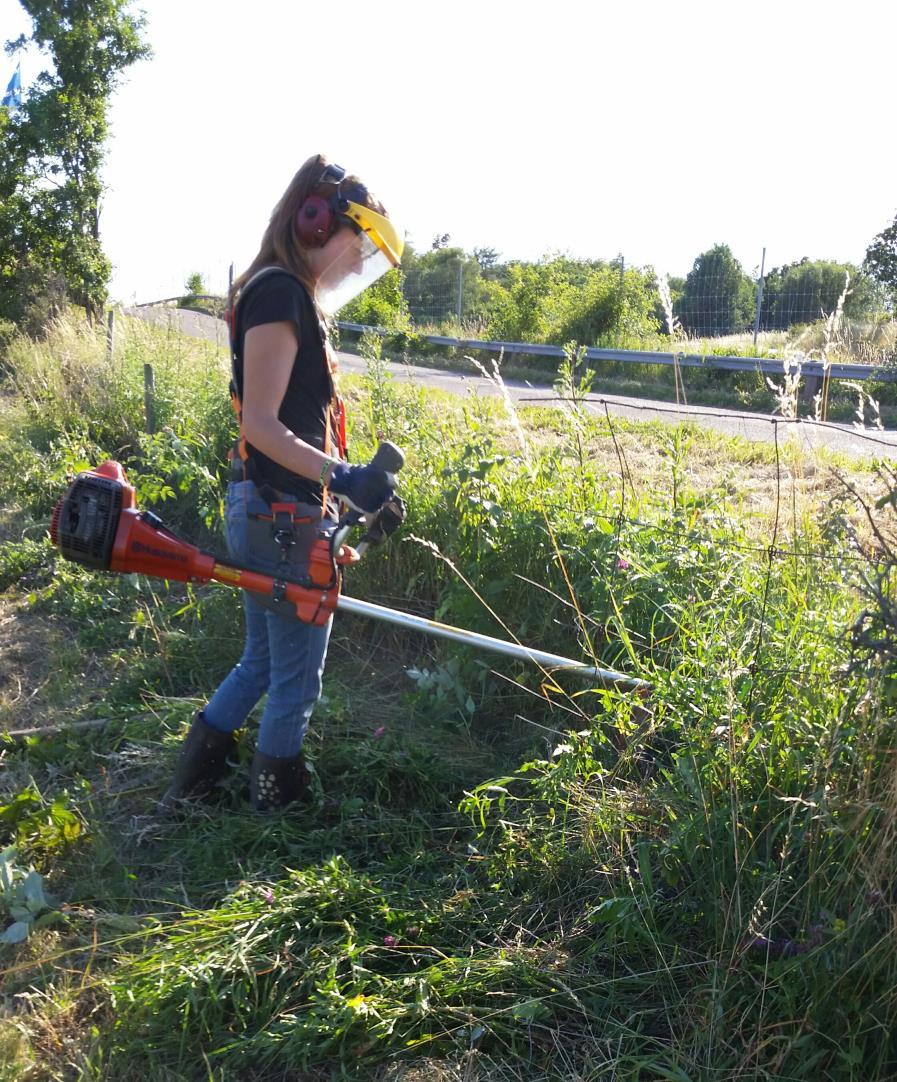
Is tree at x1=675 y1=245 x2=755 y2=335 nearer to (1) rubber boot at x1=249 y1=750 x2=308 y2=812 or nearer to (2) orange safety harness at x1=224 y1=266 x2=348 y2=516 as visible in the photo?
(2) orange safety harness at x1=224 y1=266 x2=348 y2=516

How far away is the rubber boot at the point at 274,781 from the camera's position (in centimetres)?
293

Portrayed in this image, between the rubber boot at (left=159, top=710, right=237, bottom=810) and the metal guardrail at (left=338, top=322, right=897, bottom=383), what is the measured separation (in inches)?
127

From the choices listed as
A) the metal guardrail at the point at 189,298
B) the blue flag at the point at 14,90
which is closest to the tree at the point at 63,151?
the blue flag at the point at 14,90

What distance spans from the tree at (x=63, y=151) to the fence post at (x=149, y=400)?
11.2 m

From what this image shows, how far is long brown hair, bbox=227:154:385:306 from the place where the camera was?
2.59 meters

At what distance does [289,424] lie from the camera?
8.81 ft

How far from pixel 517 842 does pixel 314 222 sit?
1.76 metres

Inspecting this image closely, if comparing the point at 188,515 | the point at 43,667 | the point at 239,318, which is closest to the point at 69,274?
the point at 188,515

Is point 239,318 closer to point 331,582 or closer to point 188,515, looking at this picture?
point 331,582

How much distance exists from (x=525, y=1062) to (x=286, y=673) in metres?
1.23

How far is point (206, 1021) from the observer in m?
2.18

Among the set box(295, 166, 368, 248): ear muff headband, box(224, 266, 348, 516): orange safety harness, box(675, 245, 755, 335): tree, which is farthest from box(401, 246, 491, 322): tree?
box(295, 166, 368, 248): ear muff headband

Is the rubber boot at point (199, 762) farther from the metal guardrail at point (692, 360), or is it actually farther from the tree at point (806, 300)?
the tree at point (806, 300)

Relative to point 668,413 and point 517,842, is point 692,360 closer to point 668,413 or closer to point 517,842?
point 668,413
